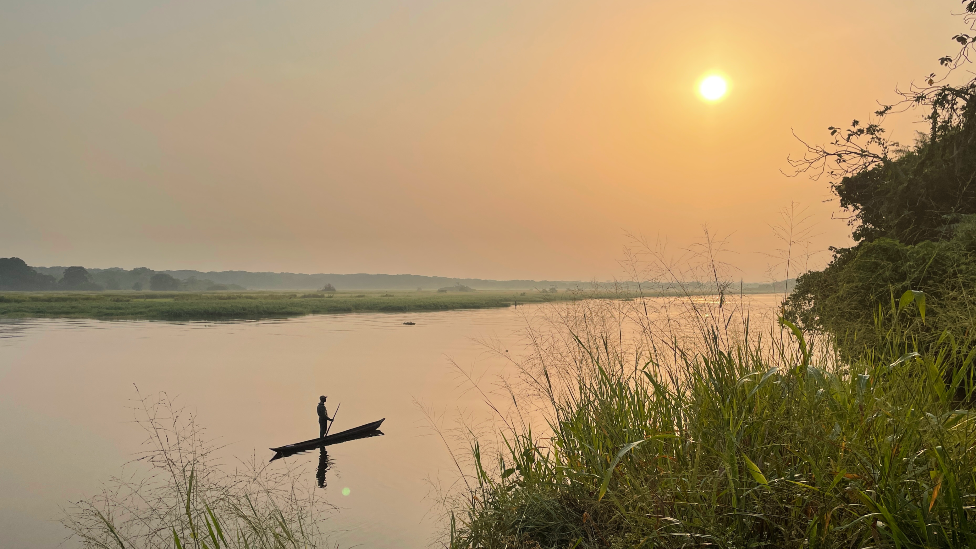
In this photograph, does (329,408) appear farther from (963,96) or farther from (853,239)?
(963,96)

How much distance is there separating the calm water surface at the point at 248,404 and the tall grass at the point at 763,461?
4.38 m

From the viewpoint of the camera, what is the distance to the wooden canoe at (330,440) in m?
15.4

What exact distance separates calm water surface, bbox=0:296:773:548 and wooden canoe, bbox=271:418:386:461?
0.26 m

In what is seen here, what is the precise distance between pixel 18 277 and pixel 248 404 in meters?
185

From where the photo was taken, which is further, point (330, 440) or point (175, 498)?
point (330, 440)

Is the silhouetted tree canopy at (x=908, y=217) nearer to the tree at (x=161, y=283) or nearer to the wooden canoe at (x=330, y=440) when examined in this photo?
the wooden canoe at (x=330, y=440)

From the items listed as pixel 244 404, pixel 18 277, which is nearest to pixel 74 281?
pixel 18 277

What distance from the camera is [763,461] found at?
3.50 meters

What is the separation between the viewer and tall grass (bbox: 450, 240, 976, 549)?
282cm

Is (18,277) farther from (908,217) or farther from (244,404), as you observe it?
(908,217)

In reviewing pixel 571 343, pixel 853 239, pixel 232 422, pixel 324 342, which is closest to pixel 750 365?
pixel 571 343

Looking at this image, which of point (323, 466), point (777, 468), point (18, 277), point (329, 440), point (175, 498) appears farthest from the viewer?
point (18, 277)

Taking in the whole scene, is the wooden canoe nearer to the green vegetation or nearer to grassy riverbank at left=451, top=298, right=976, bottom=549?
the green vegetation

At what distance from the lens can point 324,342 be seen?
137ft
